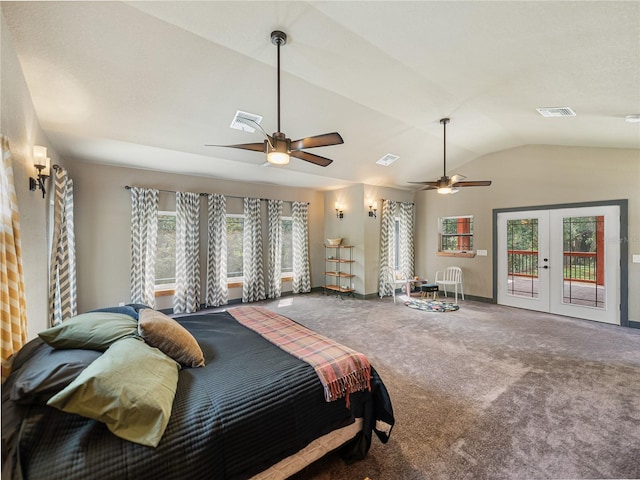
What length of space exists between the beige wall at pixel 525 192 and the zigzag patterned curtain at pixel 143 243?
6.28 meters

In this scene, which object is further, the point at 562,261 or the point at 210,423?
the point at 562,261

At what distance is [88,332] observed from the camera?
1584 mm

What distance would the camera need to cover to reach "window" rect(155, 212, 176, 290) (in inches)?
206

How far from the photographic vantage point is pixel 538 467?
1781 mm

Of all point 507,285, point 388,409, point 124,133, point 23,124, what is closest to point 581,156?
point 507,285

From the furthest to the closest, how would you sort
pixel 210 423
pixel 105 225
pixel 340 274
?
pixel 340 274
pixel 105 225
pixel 210 423

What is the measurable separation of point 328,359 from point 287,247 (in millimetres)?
5309

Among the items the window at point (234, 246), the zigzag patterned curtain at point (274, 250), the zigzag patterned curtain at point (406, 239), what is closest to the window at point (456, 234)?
the zigzag patterned curtain at point (406, 239)

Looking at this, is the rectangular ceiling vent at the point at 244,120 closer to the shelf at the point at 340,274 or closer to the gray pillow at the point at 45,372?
the gray pillow at the point at 45,372

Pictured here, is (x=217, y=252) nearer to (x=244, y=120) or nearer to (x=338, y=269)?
(x=244, y=120)

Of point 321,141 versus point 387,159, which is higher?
point 387,159

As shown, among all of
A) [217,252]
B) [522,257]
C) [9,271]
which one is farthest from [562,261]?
[9,271]

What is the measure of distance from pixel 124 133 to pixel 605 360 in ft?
21.5

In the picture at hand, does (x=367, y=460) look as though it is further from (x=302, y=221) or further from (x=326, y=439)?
(x=302, y=221)
